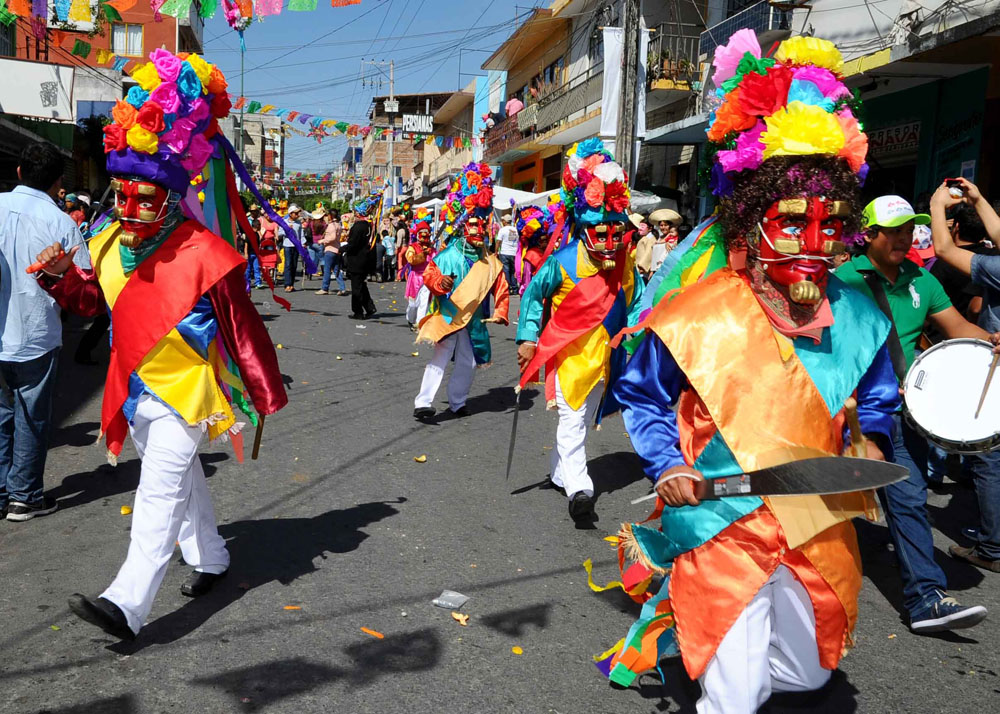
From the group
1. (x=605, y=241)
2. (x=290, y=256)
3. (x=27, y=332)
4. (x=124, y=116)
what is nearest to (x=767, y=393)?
(x=124, y=116)

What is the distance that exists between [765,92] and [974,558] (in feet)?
12.3

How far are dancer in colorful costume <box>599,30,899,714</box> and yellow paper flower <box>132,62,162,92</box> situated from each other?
94.8 inches

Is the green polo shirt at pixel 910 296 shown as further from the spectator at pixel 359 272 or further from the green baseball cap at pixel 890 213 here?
the spectator at pixel 359 272

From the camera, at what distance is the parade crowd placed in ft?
8.78

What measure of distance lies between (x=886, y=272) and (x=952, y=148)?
995 cm

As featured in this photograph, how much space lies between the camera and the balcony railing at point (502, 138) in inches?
1390

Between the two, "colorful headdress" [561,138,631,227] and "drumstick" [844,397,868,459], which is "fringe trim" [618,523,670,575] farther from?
"colorful headdress" [561,138,631,227]

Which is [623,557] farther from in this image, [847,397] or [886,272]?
[886,272]

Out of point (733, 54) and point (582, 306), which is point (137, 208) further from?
point (582, 306)

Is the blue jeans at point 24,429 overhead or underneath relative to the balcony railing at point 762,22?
underneath

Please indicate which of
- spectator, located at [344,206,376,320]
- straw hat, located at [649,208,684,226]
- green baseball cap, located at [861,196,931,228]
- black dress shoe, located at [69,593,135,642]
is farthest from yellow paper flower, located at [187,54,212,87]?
spectator, located at [344,206,376,320]

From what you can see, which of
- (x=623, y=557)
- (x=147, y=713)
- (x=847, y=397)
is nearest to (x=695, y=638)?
(x=623, y=557)

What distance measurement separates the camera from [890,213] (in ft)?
13.9

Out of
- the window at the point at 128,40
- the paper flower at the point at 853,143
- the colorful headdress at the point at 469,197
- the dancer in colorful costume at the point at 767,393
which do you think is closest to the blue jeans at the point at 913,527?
the dancer in colorful costume at the point at 767,393
